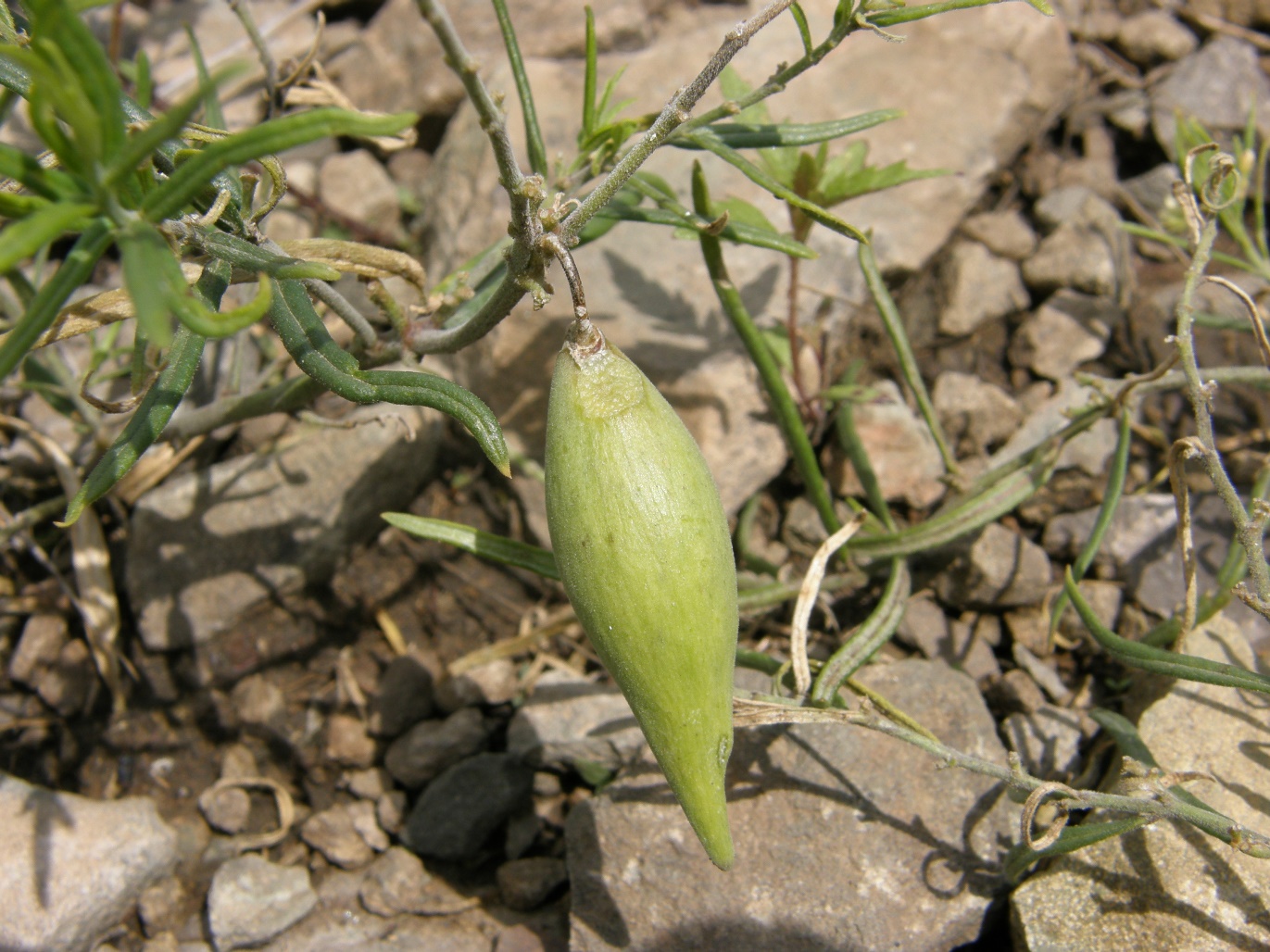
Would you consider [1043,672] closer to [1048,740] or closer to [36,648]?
[1048,740]

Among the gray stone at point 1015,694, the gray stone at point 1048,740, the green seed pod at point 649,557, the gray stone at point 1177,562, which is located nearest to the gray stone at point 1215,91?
the gray stone at point 1177,562

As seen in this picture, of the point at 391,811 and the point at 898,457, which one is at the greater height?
the point at 898,457

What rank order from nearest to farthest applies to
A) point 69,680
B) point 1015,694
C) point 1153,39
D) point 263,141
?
point 263,141 → point 1015,694 → point 69,680 → point 1153,39


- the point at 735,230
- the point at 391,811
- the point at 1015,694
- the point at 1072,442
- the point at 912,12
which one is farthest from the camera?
the point at 1072,442

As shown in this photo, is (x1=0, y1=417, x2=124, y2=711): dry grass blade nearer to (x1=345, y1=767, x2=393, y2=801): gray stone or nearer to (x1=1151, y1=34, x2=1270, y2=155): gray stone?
(x1=345, y1=767, x2=393, y2=801): gray stone

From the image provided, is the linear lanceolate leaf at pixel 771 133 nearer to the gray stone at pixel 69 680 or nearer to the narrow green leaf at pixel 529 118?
the narrow green leaf at pixel 529 118

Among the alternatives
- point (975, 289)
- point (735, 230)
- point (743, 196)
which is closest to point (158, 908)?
point (735, 230)

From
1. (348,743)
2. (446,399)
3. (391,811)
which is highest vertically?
(446,399)

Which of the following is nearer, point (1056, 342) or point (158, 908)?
point (158, 908)
